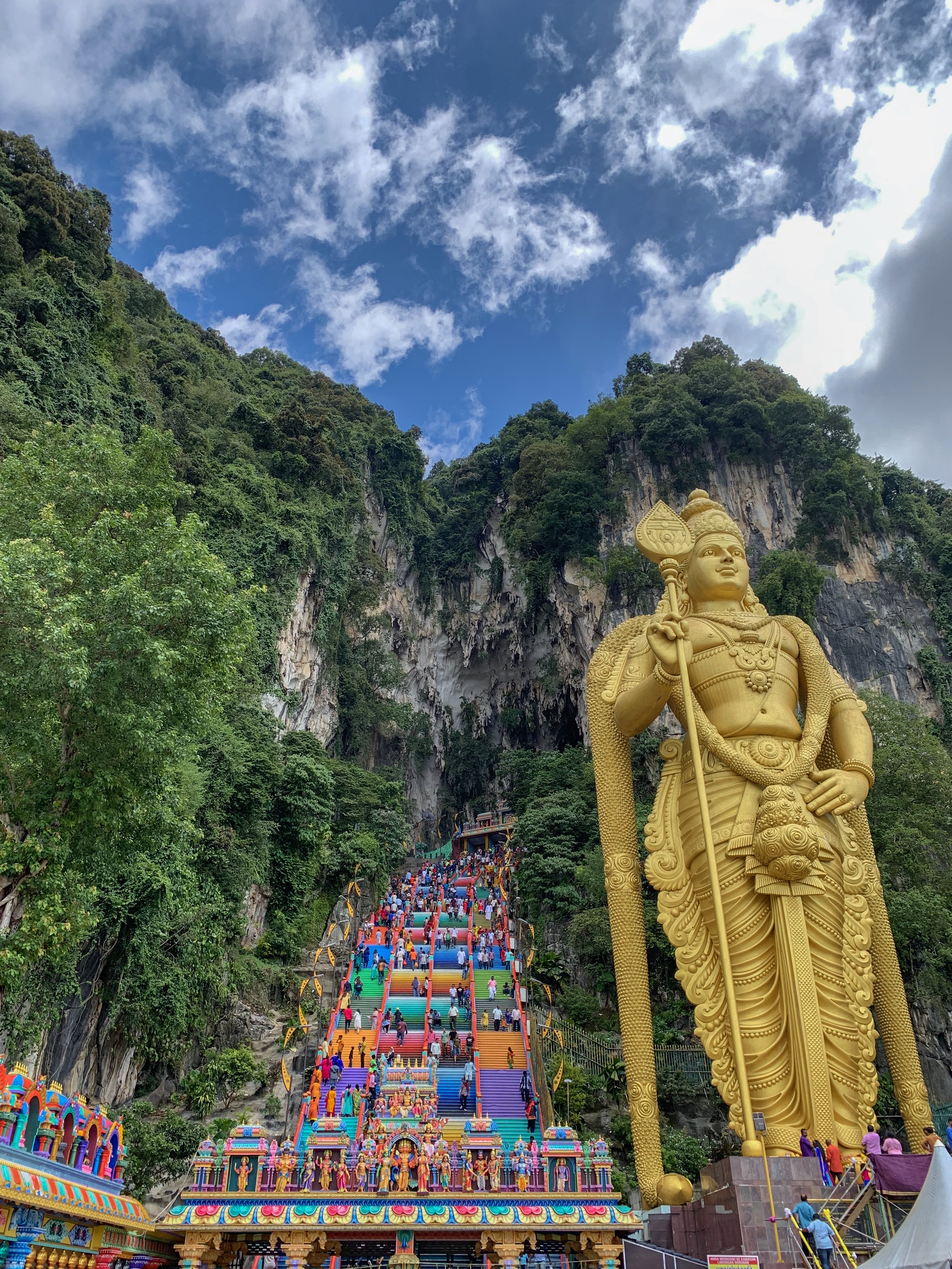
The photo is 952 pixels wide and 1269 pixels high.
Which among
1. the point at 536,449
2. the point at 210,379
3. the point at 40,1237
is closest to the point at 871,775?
the point at 40,1237

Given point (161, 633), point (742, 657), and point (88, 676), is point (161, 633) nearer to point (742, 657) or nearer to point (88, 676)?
point (88, 676)

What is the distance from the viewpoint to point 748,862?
6.46 metres

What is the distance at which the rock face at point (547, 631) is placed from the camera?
2034 cm

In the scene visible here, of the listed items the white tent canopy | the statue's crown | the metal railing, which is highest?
the statue's crown

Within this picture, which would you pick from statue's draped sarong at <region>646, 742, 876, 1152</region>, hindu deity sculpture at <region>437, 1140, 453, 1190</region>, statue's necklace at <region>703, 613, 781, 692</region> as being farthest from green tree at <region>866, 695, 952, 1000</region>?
hindu deity sculpture at <region>437, 1140, 453, 1190</region>

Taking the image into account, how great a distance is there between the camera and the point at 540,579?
25281mm

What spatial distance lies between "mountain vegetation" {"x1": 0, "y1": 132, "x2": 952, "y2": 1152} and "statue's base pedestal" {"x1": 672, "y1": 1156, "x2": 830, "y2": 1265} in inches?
187

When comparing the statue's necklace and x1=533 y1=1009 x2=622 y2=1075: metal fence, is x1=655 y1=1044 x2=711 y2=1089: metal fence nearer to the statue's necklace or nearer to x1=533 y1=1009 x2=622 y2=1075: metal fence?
x1=533 y1=1009 x2=622 y2=1075: metal fence

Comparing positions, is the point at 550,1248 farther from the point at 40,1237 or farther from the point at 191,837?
the point at 191,837

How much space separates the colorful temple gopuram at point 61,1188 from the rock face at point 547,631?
1456cm

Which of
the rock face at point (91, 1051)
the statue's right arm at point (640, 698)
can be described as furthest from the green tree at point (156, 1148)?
the statue's right arm at point (640, 698)

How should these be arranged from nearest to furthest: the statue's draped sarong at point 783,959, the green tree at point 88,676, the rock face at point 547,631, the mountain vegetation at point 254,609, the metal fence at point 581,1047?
the statue's draped sarong at point 783,959 → the green tree at point 88,676 → the mountain vegetation at point 254,609 → the metal fence at point 581,1047 → the rock face at point 547,631

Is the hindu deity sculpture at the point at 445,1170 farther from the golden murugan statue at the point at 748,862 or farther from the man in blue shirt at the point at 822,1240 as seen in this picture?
the man in blue shirt at the point at 822,1240

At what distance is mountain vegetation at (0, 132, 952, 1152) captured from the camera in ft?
22.3
